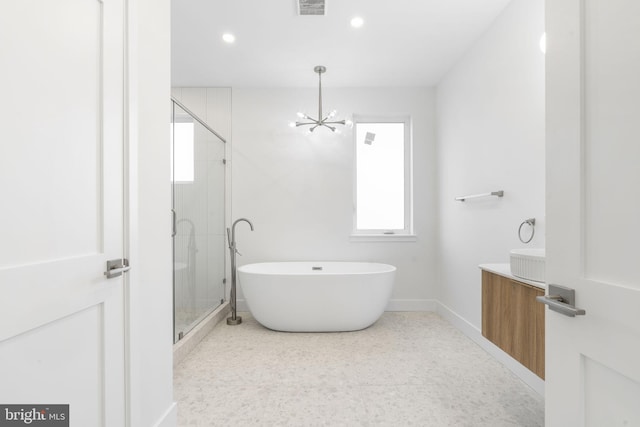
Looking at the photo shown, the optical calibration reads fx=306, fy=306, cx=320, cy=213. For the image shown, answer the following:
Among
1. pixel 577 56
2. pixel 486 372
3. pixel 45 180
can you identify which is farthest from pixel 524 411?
pixel 45 180

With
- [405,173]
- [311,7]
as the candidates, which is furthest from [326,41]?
[405,173]

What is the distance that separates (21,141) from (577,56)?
1.36m

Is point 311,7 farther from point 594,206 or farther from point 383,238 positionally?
point 383,238

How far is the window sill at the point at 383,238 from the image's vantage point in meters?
3.46

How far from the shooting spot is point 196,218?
276 centimetres

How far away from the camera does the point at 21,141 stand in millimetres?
732

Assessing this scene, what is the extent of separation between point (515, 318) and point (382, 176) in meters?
2.40

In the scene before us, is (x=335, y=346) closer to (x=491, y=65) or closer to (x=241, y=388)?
(x=241, y=388)

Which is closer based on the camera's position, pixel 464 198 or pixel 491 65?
pixel 491 65

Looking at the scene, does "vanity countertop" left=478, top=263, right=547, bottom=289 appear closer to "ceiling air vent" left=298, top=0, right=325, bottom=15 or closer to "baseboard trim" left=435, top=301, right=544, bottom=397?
"baseboard trim" left=435, top=301, right=544, bottom=397

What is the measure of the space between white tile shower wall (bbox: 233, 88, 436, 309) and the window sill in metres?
0.05

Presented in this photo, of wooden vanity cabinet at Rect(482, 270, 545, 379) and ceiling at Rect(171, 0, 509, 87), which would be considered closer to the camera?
wooden vanity cabinet at Rect(482, 270, 545, 379)

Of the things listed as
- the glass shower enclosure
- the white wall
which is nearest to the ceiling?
the glass shower enclosure

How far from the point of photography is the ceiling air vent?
210 centimetres
